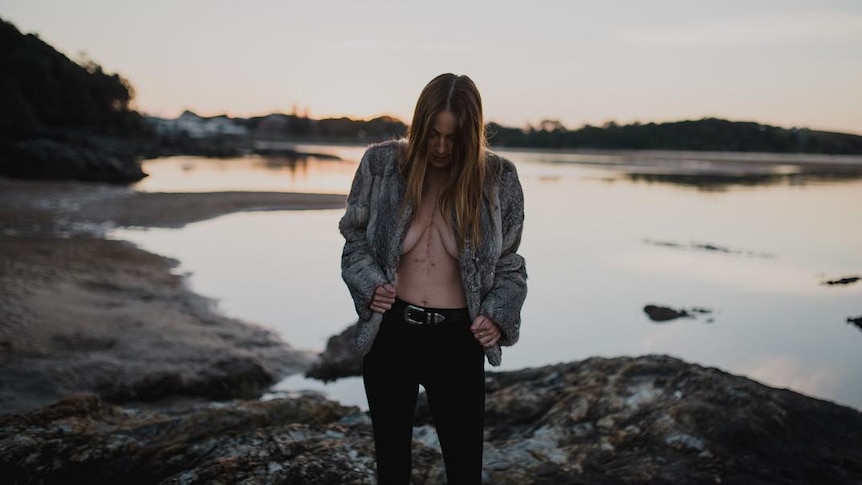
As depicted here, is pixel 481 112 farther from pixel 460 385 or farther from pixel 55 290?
pixel 55 290

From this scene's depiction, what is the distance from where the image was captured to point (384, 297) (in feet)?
7.51

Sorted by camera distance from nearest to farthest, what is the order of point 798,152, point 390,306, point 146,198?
point 390,306, point 146,198, point 798,152

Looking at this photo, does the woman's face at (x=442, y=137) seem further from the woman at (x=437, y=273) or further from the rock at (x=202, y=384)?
the rock at (x=202, y=384)

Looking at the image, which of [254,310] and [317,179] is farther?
[317,179]

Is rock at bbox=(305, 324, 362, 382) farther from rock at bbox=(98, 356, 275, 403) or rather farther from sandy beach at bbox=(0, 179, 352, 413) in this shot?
rock at bbox=(98, 356, 275, 403)

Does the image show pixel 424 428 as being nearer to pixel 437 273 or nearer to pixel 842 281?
pixel 437 273

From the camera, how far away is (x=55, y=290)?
953cm

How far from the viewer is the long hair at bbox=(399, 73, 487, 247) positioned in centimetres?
226

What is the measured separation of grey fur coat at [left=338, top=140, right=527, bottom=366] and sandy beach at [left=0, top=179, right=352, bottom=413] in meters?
4.60

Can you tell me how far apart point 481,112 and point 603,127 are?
4743 inches

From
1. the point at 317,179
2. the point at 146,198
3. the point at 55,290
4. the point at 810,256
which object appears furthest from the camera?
the point at 317,179

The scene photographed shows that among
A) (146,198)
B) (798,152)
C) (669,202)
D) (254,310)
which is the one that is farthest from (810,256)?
(798,152)

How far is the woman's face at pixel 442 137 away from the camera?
7.39 ft

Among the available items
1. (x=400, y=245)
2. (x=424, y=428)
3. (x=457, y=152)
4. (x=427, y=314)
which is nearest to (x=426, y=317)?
(x=427, y=314)
